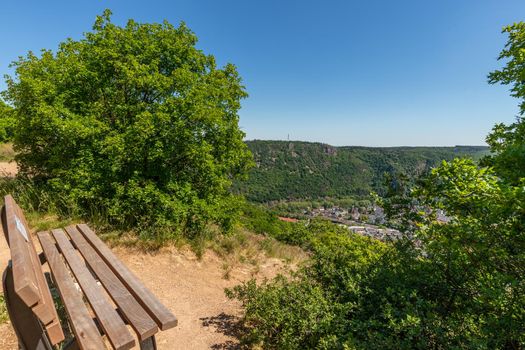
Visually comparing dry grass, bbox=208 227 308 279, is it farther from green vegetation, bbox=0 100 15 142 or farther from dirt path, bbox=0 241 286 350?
green vegetation, bbox=0 100 15 142

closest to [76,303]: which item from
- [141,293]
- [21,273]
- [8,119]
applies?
[141,293]

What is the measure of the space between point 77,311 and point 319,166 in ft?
521

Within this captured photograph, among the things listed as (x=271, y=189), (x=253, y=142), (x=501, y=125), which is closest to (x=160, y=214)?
(x=501, y=125)

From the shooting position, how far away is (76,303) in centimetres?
196

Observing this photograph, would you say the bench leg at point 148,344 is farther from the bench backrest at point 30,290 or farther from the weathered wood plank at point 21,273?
the weathered wood plank at point 21,273

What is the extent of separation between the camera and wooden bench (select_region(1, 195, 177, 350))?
148 centimetres

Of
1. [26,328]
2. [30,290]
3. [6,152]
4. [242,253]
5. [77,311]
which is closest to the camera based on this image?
[30,290]

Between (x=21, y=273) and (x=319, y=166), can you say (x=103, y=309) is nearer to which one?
(x=21, y=273)

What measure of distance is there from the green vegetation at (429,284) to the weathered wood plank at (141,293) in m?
1.88

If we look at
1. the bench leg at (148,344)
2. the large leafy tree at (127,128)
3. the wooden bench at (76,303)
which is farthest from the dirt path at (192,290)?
the bench leg at (148,344)

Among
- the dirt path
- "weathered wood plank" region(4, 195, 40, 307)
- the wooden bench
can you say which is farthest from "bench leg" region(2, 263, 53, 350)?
the dirt path

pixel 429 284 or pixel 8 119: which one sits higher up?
pixel 8 119

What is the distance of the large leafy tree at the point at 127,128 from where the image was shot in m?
6.38

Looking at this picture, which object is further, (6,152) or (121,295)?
(6,152)
